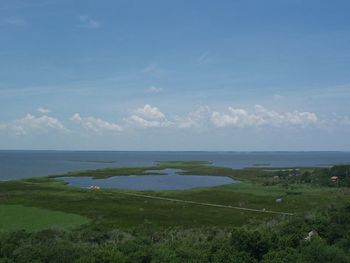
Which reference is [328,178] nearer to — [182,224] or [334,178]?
[334,178]

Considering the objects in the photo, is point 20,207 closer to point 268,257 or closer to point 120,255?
point 120,255

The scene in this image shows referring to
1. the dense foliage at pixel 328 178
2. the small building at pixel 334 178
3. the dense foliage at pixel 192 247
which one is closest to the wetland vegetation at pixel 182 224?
the dense foliage at pixel 192 247

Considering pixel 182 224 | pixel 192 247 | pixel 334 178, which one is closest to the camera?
pixel 192 247

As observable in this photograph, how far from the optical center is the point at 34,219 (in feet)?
163

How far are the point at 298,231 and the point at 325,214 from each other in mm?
9091

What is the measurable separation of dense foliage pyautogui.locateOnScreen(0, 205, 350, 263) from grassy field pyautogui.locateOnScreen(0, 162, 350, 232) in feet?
30.6

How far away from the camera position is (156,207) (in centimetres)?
5919

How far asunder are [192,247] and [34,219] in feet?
84.4

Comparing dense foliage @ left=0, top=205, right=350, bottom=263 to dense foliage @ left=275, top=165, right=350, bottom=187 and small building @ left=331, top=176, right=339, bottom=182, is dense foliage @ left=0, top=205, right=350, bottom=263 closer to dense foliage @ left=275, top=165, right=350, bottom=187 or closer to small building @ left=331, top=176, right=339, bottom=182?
dense foliage @ left=275, top=165, right=350, bottom=187

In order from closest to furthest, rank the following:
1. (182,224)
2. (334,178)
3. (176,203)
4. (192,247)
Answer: (192,247), (182,224), (176,203), (334,178)

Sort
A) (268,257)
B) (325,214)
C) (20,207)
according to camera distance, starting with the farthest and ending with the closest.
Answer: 1. (20,207)
2. (325,214)
3. (268,257)

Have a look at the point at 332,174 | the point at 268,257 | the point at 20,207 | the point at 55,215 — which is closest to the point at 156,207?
the point at 55,215

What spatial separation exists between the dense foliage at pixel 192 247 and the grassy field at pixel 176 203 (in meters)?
9.32

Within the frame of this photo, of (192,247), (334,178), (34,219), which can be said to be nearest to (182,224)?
(34,219)
